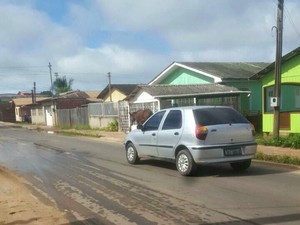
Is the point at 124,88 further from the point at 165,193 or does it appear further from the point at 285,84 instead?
the point at 165,193

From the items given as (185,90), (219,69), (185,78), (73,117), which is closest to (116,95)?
(73,117)

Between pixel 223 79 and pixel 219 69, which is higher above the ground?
pixel 219 69

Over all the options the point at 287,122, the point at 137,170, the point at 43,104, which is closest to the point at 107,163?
the point at 137,170

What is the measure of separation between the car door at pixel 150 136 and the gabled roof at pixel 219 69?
62.3ft

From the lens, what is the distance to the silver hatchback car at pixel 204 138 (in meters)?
10.8

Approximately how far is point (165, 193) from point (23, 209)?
2.65m

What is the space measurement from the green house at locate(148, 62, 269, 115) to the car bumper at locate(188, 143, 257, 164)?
16.4 metres

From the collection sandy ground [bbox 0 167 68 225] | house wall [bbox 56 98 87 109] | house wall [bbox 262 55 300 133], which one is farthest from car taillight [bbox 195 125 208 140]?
house wall [bbox 56 98 87 109]

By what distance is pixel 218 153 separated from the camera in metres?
10.8

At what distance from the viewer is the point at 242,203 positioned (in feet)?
26.0

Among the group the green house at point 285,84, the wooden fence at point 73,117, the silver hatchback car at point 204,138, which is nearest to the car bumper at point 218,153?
the silver hatchback car at point 204,138

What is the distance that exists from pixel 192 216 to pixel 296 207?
175cm

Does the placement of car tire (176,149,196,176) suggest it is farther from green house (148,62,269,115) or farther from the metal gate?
the metal gate

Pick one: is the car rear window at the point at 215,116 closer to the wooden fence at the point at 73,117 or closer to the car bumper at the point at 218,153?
the car bumper at the point at 218,153
